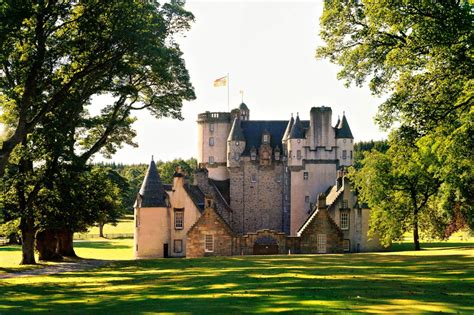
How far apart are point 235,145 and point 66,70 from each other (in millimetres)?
42154

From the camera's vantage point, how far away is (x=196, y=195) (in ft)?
221

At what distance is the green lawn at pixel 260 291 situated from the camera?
18531 millimetres

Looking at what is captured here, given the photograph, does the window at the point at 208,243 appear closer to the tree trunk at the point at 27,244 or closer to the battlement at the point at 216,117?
the tree trunk at the point at 27,244

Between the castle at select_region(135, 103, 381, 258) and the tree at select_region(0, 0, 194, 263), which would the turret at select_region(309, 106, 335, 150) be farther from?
the tree at select_region(0, 0, 194, 263)

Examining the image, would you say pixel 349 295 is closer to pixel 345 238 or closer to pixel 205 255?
pixel 205 255

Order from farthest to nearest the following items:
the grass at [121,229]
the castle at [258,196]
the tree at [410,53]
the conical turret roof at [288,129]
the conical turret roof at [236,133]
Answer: the grass at [121,229], the conical turret roof at [236,133], the conical turret roof at [288,129], the castle at [258,196], the tree at [410,53]

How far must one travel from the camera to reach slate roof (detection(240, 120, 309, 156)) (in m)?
78.0

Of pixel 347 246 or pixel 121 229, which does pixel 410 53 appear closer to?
pixel 347 246

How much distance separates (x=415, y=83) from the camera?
2995cm

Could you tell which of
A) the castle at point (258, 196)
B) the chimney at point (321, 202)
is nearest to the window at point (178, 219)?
the castle at point (258, 196)

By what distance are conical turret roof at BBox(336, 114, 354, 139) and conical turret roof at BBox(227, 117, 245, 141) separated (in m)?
11.5

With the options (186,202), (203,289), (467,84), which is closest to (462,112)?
(467,84)

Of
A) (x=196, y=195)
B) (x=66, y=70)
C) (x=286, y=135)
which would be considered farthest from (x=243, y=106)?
(x=66, y=70)

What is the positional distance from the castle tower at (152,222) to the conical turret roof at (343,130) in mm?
22604
